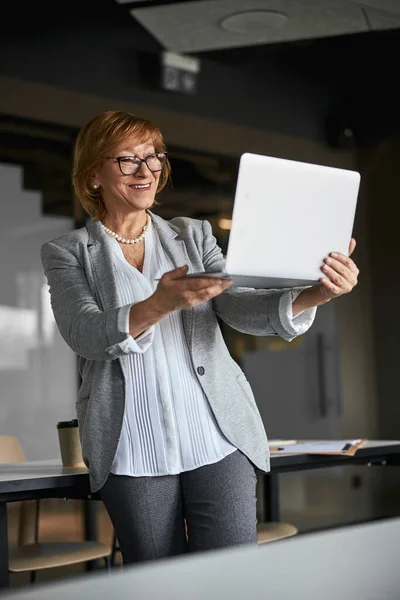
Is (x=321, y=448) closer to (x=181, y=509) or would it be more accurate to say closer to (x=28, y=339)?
(x=181, y=509)

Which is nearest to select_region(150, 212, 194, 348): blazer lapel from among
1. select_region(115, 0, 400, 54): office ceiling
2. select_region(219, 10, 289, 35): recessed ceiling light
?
select_region(115, 0, 400, 54): office ceiling

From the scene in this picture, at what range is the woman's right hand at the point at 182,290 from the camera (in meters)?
1.59

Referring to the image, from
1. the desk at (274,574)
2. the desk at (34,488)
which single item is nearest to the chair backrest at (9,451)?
the desk at (34,488)

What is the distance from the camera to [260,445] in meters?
1.83

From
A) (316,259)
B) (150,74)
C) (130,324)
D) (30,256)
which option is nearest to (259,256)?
(316,259)

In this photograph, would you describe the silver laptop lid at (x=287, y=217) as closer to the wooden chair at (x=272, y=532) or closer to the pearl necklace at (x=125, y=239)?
the pearl necklace at (x=125, y=239)

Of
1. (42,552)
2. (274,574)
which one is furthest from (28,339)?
(274,574)

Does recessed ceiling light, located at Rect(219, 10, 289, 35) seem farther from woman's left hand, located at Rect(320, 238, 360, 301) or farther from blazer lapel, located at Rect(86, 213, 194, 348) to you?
woman's left hand, located at Rect(320, 238, 360, 301)

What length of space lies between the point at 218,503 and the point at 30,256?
3.61 meters

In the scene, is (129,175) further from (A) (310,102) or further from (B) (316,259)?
(A) (310,102)

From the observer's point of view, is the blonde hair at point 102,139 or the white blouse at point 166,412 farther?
the blonde hair at point 102,139

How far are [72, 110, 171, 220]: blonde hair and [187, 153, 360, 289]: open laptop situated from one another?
328 mm

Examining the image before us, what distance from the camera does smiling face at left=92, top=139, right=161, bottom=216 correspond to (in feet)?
6.11

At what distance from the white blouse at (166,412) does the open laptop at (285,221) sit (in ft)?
0.36
